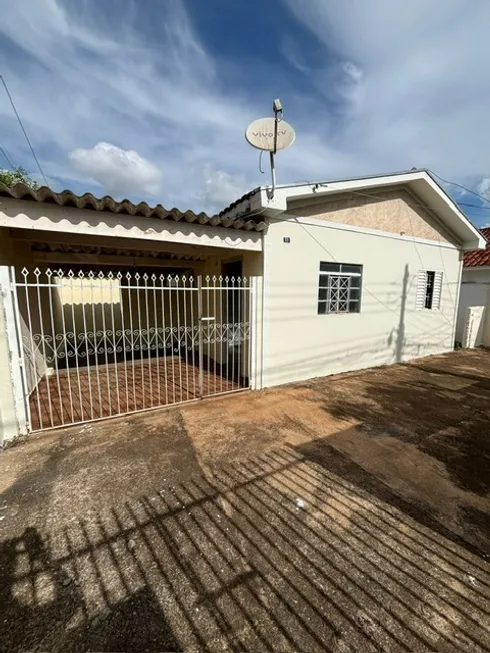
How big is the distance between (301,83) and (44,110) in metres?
6.80

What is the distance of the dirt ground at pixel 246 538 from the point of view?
1.74 metres

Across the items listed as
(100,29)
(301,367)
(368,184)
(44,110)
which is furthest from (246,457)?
(44,110)

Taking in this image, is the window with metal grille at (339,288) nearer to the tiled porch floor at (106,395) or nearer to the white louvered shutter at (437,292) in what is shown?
the tiled porch floor at (106,395)

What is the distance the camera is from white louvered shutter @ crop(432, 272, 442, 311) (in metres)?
9.55

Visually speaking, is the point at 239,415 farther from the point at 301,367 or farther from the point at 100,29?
the point at 100,29

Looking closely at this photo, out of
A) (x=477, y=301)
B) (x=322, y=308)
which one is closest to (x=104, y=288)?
(x=322, y=308)

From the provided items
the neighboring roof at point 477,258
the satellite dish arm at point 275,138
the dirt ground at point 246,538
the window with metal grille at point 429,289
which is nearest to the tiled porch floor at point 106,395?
the dirt ground at point 246,538

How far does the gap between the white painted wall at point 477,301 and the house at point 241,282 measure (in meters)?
3.08

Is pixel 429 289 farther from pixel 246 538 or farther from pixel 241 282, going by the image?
pixel 246 538

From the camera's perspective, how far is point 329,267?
6.85m

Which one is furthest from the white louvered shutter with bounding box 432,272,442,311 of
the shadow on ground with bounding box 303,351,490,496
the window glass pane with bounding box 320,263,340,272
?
the window glass pane with bounding box 320,263,340,272

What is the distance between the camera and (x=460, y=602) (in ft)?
6.23

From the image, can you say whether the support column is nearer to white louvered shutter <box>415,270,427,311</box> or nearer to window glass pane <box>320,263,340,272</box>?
window glass pane <box>320,263,340,272</box>

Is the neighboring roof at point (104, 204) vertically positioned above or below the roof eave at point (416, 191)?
below
